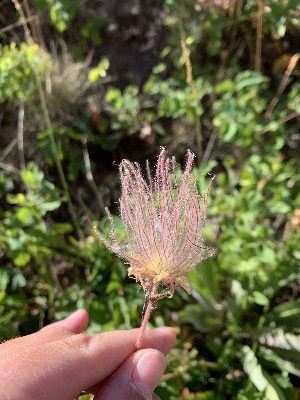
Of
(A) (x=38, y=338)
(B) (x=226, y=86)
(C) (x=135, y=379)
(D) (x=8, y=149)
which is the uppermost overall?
(D) (x=8, y=149)

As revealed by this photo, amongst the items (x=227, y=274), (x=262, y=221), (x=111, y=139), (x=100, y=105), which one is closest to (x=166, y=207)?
(x=262, y=221)

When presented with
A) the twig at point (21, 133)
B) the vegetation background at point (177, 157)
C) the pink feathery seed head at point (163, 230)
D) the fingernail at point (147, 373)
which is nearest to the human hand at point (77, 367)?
the fingernail at point (147, 373)

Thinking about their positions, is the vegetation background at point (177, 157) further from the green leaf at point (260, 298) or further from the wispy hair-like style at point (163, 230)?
the wispy hair-like style at point (163, 230)

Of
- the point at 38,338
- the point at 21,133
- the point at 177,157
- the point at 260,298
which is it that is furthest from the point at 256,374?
the point at 21,133

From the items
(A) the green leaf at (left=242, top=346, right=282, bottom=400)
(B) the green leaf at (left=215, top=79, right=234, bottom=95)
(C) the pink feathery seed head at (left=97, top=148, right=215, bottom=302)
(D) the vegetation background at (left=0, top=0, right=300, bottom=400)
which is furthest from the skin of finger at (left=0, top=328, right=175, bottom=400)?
(B) the green leaf at (left=215, top=79, right=234, bottom=95)

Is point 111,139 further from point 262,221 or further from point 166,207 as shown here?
point 166,207

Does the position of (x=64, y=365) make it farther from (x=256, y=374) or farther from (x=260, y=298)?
(x=256, y=374)

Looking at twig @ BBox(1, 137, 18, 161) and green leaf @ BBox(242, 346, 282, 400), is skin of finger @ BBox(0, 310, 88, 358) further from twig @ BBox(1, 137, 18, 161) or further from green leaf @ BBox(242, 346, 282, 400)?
twig @ BBox(1, 137, 18, 161)
